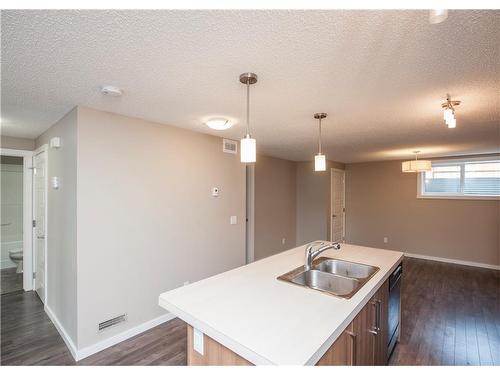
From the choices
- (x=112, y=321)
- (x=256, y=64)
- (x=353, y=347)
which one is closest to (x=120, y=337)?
(x=112, y=321)

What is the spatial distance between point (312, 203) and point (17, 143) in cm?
546

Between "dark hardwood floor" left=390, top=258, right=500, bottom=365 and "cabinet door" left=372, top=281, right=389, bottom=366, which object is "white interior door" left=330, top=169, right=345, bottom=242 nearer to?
"dark hardwood floor" left=390, top=258, right=500, bottom=365

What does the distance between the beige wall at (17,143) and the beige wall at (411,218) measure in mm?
6567

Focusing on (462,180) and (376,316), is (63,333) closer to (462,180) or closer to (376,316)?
(376,316)

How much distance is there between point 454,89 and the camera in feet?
5.79

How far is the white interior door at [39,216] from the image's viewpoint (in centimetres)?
299

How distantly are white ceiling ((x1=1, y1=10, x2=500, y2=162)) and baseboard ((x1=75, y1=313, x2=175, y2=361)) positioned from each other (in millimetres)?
2181

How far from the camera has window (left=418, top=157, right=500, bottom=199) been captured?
4777 millimetres

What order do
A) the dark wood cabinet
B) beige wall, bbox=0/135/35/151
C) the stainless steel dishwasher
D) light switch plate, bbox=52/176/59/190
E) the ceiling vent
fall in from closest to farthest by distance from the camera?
the dark wood cabinet, the stainless steel dishwasher, light switch plate, bbox=52/176/59/190, beige wall, bbox=0/135/35/151, the ceiling vent

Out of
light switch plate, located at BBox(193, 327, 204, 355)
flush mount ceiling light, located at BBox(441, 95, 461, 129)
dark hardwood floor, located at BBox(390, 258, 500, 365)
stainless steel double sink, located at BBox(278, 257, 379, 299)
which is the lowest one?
dark hardwood floor, located at BBox(390, 258, 500, 365)

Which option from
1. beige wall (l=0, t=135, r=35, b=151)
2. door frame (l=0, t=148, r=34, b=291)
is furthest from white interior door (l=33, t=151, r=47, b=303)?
beige wall (l=0, t=135, r=35, b=151)

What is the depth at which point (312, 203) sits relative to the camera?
5.82m

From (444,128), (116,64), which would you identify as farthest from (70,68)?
(444,128)

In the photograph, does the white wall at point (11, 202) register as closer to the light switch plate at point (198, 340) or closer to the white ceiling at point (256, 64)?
the white ceiling at point (256, 64)
